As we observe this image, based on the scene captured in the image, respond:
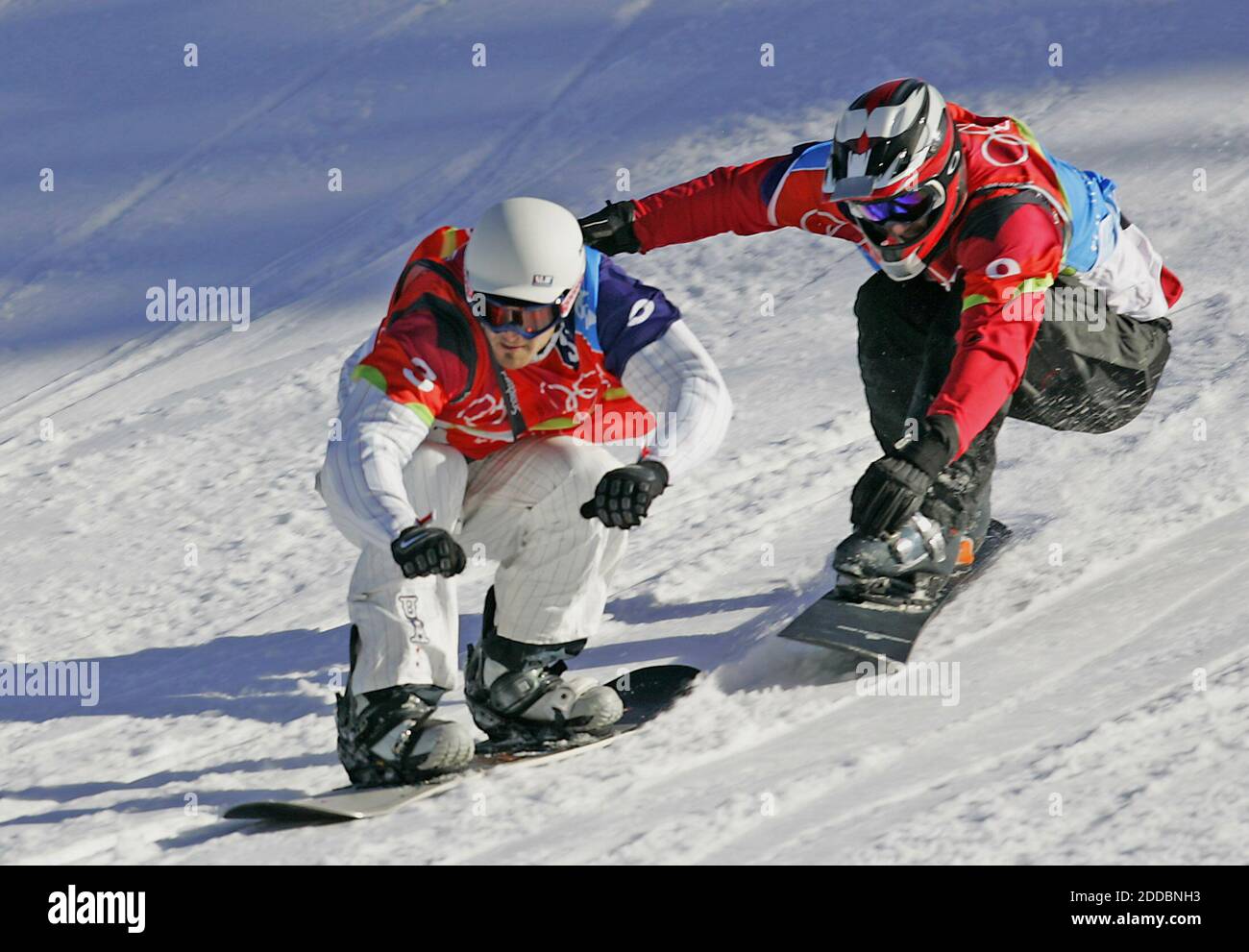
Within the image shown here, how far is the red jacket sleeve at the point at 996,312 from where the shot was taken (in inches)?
217

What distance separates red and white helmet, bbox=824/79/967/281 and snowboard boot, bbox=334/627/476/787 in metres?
1.87

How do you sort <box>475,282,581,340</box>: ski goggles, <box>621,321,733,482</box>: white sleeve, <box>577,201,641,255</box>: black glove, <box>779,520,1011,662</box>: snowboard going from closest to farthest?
<box>475,282,581,340</box>: ski goggles → <box>621,321,733,482</box>: white sleeve → <box>779,520,1011,662</box>: snowboard → <box>577,201,641,255</box>: black glove

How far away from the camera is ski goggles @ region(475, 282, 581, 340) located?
5.11 meters

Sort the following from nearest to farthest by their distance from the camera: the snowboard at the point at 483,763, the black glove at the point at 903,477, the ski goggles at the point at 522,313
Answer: the snowboard at the point at 483,763
the ski goggles at the point at 522,313
the black glove at the point at 903,477

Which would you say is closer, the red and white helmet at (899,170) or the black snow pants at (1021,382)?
the red and white helmet at (899,170)

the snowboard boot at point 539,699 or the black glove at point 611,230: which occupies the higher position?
the black glove at point 611,230

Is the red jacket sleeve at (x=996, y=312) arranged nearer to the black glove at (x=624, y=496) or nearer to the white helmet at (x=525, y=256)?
the black glove at (x=624, y=496)

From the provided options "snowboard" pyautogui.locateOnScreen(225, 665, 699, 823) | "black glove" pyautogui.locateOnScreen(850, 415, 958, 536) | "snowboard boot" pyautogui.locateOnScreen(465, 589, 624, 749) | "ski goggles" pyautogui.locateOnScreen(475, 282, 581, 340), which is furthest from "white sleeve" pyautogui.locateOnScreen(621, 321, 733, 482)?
"snowboard" pyautogui.locateOnScreen(225, 665, 699, 823)

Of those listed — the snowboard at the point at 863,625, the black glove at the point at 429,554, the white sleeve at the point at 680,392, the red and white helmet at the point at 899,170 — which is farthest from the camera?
the snowboard at the point at 863,625

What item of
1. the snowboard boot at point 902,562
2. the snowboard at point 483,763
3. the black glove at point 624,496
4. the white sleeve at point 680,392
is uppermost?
the white sleeve at point 680,392

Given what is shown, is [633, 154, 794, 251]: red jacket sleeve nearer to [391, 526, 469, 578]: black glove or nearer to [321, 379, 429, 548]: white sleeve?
[321, 379, 429, 548]: white sleeve

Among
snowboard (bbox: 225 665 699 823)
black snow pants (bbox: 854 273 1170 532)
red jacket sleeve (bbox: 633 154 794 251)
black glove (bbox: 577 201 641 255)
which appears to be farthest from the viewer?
red jacket sleeve (bbox: 633 154 794 251)

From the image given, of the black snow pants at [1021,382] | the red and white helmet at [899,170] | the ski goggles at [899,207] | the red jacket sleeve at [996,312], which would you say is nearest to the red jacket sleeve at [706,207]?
the black snow pants at [1021,382]

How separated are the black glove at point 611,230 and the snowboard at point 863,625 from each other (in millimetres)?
1317
